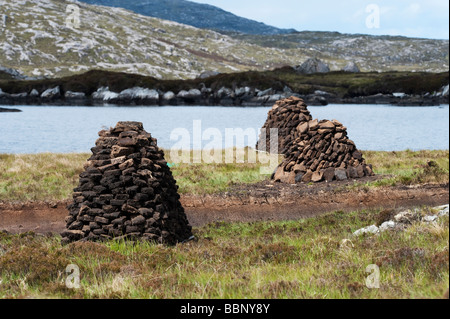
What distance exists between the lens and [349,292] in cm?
752

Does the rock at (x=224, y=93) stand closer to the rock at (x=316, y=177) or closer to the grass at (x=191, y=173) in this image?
the grass at (x=191, y=173)

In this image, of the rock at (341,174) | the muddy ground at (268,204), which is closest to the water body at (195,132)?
the muddy ground at (268,204)

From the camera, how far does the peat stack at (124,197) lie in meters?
14.7

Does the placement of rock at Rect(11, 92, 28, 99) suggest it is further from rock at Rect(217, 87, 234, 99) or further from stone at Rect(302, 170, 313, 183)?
stone at Rect(302, 170, 313, 183)

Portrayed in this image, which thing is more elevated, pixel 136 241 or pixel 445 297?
pixel 445 297

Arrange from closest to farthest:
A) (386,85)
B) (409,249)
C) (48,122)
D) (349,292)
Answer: (349,292) → (409,249) → (48,122) → (386,85)

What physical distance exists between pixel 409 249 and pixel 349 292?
3.02 meters

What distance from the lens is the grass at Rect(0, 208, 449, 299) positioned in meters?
7.81

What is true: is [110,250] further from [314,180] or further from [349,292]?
[314,180]

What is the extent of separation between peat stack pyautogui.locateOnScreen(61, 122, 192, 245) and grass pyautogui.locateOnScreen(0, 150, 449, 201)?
9.56 meters

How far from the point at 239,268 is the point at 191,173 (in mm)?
20941

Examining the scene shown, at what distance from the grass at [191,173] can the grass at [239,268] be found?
36.7 feet

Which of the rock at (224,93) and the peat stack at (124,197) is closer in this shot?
the peat stack at (124,197)
